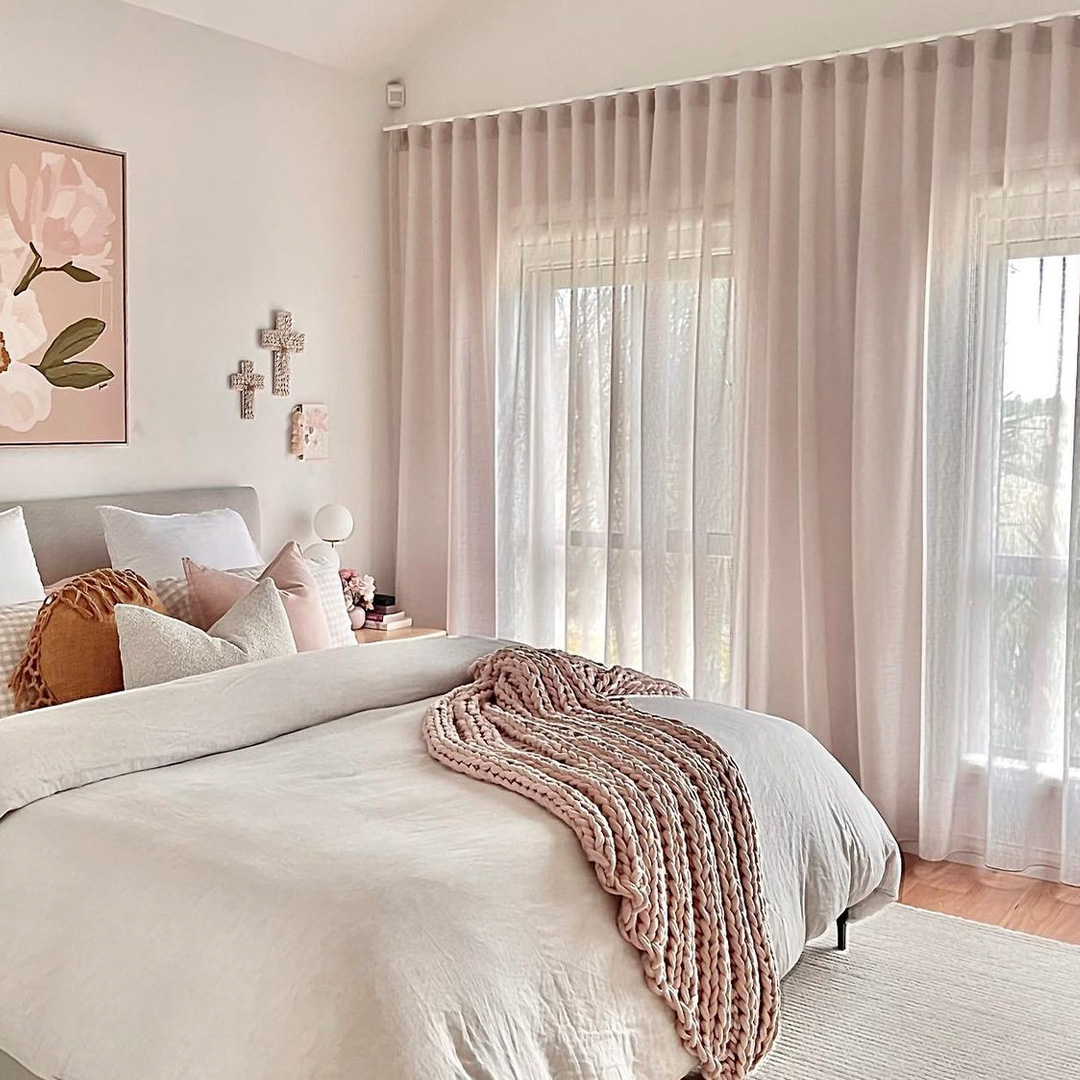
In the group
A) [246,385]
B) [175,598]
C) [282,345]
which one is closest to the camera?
[175,598]

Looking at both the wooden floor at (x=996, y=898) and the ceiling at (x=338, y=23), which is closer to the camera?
the wooden floor at (x=996, y=898)

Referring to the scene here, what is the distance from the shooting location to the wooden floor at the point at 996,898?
3.36 m

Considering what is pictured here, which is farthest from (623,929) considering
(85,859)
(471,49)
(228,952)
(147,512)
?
(471,49)

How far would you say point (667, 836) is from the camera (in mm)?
2311

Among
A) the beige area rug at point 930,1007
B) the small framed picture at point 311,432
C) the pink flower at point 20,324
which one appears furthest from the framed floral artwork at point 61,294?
the beige area rug at point 930,1007

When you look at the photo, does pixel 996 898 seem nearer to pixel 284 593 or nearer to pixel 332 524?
pixel 284 593

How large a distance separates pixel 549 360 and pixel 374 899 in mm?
2858

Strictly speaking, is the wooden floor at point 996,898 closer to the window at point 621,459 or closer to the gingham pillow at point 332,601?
the window at point 621,459

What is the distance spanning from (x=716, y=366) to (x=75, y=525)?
6.64 feet

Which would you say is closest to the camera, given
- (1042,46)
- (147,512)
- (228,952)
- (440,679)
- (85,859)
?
(228,952)

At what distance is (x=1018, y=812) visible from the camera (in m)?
3.65

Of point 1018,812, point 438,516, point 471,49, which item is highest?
point 471,49

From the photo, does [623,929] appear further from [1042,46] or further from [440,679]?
[1042,46]

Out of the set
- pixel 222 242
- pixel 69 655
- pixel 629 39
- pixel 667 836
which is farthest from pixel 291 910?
pixel 629 39
